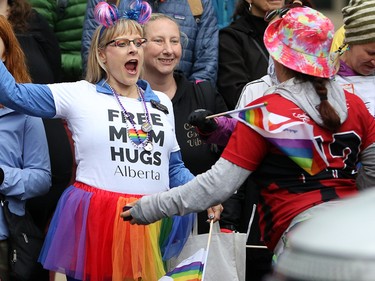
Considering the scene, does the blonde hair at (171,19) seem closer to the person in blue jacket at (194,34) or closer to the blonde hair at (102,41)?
the person in blue jacket at (194,34)

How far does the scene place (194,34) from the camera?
23.2 ft

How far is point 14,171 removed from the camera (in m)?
5.55

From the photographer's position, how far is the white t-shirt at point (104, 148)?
5.32 metres

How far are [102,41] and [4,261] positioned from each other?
1.38 m

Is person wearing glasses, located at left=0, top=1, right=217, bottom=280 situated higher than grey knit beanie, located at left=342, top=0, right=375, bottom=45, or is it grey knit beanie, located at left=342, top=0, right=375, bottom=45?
grey knit beanie, located at left=342, top=0, right=375, bottom=45

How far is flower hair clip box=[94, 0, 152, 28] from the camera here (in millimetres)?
5629

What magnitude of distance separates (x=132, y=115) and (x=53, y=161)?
1.24m

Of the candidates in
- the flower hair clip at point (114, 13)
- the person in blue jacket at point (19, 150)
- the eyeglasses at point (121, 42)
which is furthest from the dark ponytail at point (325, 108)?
the person in blue jacket at point (19, 150)

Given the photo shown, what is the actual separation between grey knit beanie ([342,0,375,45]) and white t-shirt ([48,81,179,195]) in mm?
1250

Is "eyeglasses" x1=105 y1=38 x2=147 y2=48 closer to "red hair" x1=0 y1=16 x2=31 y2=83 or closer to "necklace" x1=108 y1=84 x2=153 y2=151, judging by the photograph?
"necklace" x1=108 y1=84 x2=153 y2=151

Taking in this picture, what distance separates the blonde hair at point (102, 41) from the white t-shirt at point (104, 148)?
0.21 m

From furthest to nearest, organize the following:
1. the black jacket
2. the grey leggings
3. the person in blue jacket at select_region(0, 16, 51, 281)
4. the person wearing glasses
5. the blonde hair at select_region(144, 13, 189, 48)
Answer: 1. the black jacket
2. the blonde hair at select_region(144, 13, 189, 48)
3. the person in blue jacket at select_region(0, 16, 51, 281)
4. the grey leggings
5. the person wearing glasses

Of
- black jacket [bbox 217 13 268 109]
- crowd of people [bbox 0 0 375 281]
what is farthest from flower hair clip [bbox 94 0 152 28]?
black jacket [bbox 217 13 268 109]

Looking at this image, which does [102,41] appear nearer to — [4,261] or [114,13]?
[114,13]
